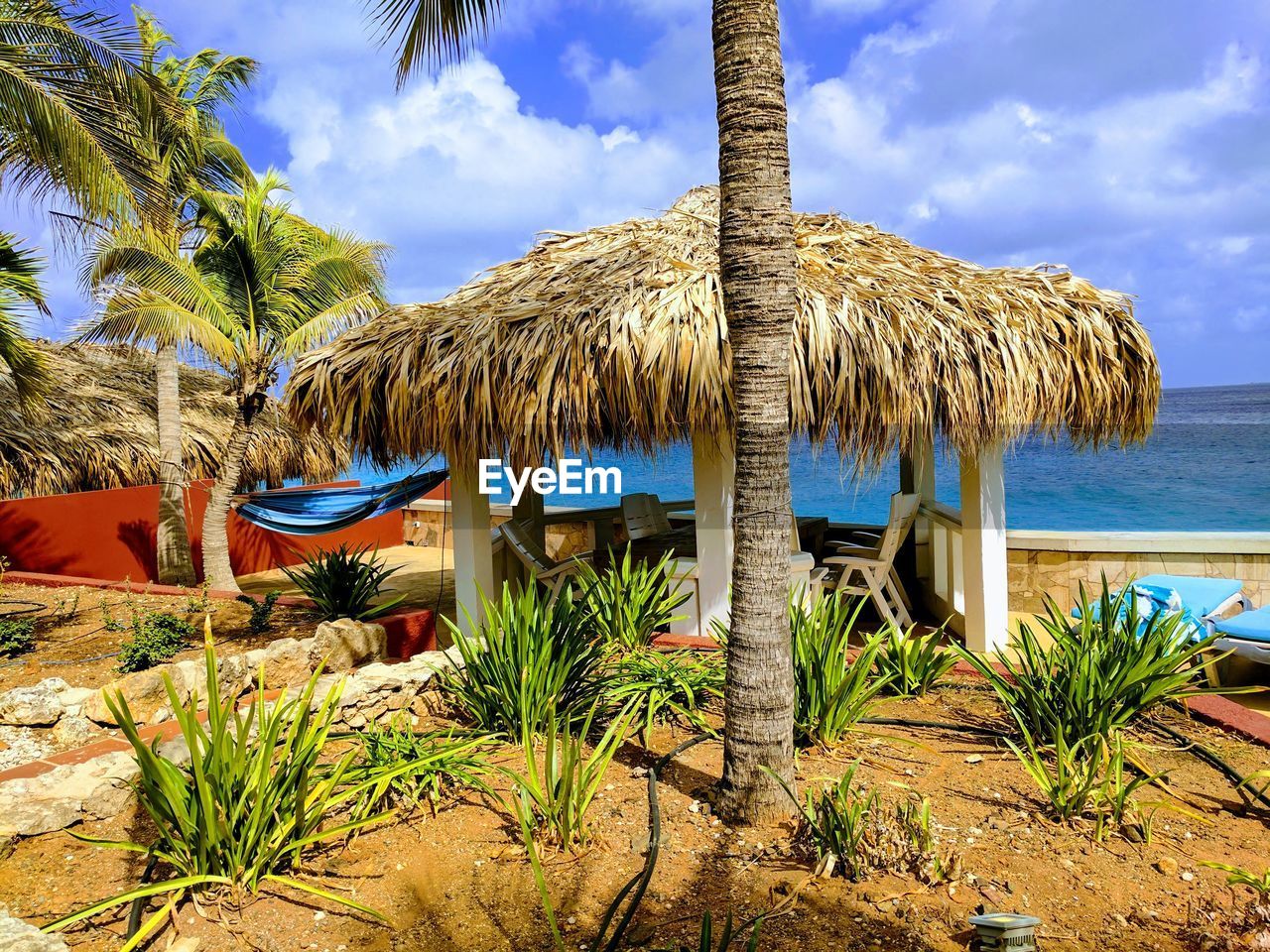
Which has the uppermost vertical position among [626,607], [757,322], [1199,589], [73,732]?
[757,322]

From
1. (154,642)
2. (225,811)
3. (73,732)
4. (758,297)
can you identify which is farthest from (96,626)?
(758,297)

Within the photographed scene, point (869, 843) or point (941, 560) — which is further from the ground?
point (941, 560)

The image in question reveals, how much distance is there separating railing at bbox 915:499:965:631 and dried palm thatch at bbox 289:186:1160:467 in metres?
1.26

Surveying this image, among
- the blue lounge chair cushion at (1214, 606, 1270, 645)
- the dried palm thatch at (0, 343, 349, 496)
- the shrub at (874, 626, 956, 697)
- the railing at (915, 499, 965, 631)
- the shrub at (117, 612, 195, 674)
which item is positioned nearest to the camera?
the shrub at (874, 626, 956, 697)

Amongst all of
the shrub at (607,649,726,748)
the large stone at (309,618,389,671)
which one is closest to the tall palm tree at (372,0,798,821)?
the shrub at (607,649,726,748)

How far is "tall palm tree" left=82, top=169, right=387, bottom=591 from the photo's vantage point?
336 inches

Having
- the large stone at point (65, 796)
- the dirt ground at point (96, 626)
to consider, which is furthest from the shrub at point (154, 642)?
the large stone at point (65, 796)

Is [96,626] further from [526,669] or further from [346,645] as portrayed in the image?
[526,669]

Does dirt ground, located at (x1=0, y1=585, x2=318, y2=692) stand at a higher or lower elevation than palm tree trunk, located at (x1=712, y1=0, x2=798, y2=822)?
lower

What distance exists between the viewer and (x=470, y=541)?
251 inches

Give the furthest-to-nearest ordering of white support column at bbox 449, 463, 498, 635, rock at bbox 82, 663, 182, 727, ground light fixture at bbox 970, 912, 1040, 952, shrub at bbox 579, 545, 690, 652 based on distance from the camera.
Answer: white support column at bbox 449, 463, 498, 635
shrub at bbox 579, 545, 690, 652
rock at bbox 82, 663, 182, 727
ground light fixture at bbox 970, 912, 1040, 952

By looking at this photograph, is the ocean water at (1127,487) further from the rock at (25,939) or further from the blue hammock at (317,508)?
the rock at (25,939)

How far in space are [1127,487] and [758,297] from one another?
4579 centimetres

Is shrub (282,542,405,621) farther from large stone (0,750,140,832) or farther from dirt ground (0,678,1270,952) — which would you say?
dirt ground (0,678,1270,952)
